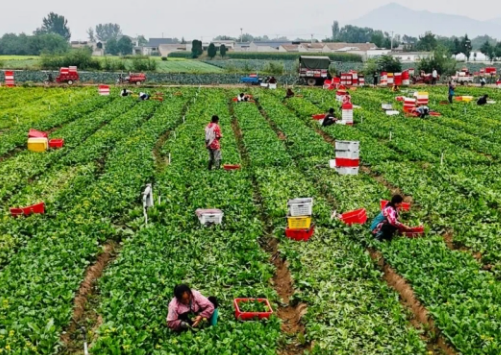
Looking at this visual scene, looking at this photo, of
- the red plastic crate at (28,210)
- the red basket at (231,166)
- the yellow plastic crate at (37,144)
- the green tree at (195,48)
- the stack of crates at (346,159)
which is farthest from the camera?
the green tree at (195,48)

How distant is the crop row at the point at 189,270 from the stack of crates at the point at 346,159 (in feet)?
11.1

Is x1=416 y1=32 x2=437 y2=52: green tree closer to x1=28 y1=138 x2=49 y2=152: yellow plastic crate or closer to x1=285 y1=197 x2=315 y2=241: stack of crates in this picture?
x1=28 y1=138 x2=49 y2=152: yellow plastic crate

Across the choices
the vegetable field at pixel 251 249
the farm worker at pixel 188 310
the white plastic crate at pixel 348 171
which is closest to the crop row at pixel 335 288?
the vegetable field at pixel 251 249

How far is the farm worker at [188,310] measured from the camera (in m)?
8.90

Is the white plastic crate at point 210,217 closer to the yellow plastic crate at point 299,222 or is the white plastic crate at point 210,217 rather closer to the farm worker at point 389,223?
the yellow plastic crate at point 299,222

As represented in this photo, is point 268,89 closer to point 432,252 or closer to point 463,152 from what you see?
point 463,152

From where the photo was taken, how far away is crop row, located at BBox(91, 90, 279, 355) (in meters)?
8.55

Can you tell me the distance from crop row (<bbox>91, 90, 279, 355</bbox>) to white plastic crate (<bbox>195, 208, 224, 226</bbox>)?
22 cm

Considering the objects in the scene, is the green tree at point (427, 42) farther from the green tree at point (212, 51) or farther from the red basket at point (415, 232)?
the red basket at point (415, 232)

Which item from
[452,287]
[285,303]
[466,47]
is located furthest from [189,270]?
[466,47]

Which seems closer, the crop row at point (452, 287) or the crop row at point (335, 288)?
the crop row at point (452, 287)

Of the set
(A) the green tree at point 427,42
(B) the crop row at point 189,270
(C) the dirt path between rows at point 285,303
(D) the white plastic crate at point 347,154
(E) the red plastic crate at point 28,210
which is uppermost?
(A) the green tree at point 427,42

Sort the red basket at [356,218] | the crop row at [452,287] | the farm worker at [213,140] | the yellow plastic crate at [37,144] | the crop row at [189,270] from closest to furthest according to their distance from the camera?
the crop row at [189,270], the crop row at [452,287], the red basket at [356,218], the farm worker at [213,140], the yellow plastic crate at [37,144]

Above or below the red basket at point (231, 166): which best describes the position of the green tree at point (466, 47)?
above
